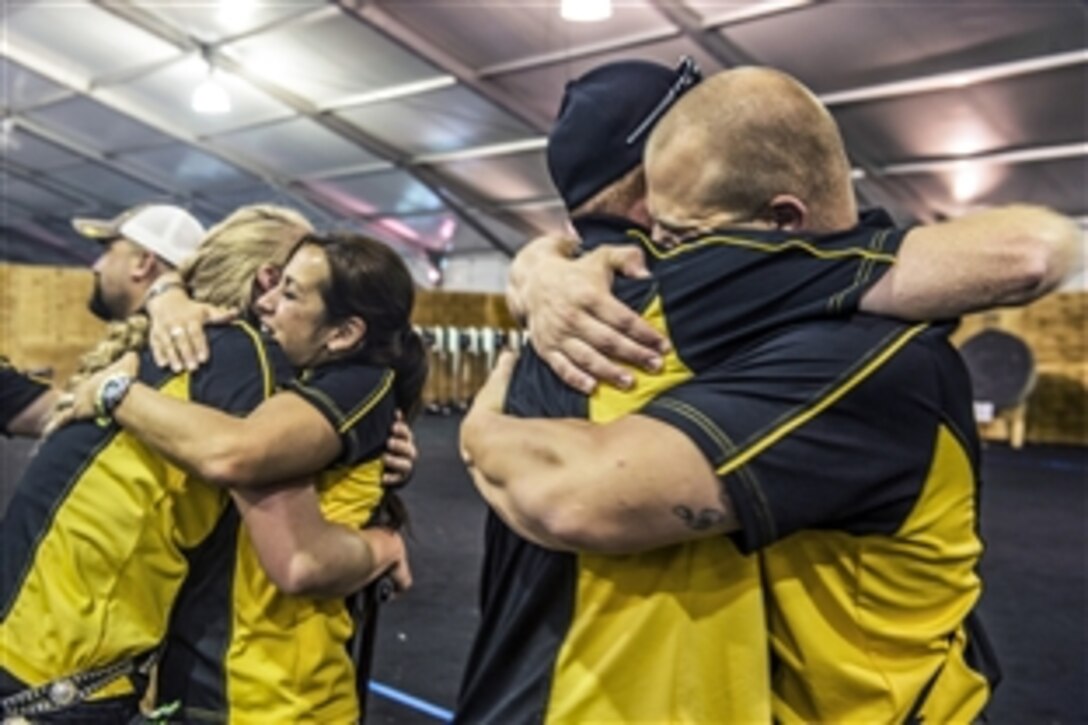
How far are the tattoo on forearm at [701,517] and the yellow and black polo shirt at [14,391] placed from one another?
6.92 feet

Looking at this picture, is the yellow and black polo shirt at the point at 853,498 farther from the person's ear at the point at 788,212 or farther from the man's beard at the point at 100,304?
the man's beard at the point at 100,304

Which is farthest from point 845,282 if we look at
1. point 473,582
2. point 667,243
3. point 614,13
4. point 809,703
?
point 614,13

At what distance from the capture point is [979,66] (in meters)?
9.64

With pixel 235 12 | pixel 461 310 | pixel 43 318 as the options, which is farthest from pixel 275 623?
pixel 461 310

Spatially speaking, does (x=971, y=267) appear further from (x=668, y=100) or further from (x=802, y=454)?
(x=668, y=100)

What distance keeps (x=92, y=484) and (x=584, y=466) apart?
3.71 ft

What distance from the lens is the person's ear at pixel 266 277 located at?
187 centimetres

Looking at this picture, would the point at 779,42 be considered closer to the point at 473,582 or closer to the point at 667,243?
the point at 473,582

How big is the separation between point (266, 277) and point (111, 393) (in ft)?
1.26

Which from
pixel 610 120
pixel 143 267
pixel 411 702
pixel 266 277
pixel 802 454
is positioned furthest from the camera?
pixel 411 702

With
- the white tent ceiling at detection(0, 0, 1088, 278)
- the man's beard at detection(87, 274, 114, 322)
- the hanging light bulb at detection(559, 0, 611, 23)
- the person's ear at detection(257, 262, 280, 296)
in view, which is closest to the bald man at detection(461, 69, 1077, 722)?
the person's ear at detection(257, 262, 280, 296)

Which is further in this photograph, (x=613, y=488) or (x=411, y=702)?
(x=411, y=702)

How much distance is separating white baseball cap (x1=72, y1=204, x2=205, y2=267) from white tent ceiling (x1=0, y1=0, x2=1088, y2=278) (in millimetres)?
8167

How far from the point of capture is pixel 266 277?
6.16 ft
